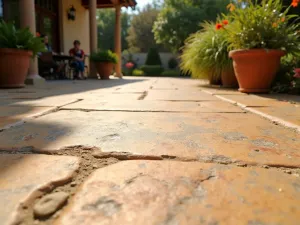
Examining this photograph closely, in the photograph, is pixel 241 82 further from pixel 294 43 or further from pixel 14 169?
pixel 14 169

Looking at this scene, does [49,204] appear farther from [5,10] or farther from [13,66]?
[5,10]

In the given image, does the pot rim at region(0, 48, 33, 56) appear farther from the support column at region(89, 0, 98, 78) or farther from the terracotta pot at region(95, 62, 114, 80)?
the support column at region(89, 0, 98, 78)

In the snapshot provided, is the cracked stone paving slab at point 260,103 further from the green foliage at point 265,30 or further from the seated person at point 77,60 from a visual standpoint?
the seated person at point 77,60

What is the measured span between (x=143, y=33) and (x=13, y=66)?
2429cm

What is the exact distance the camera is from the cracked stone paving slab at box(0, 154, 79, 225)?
47 centimetres

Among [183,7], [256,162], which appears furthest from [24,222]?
[183,7]

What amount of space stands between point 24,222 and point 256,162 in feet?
1.88

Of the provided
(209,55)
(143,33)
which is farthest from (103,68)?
(143,33)

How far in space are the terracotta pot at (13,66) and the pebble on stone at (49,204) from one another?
3541 millimetres

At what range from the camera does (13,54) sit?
3541 millimetres

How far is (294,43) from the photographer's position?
9.63 feet

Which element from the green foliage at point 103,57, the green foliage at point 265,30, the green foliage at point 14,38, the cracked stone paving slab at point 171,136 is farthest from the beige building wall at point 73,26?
the cracked stone paving slab at point 171,136

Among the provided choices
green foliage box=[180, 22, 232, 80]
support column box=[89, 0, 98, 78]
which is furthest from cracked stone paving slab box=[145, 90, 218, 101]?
support column box=[89, 0, 98, 78]

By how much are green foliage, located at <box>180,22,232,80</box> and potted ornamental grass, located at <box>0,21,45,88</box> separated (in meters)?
2.38
